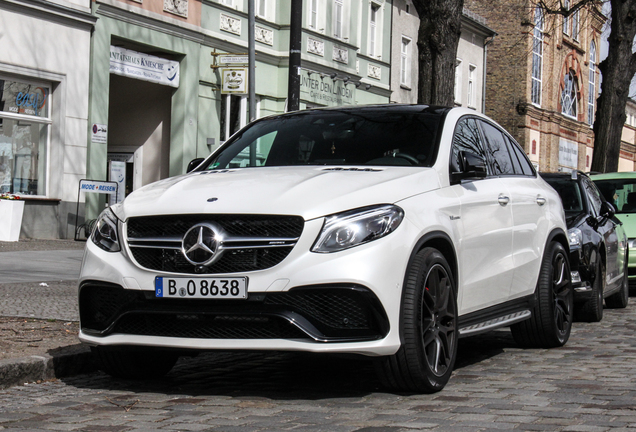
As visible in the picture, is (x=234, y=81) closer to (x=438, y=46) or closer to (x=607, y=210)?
(x=438, y=46)

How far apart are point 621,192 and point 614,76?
12.1m

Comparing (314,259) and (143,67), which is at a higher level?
(143,67)

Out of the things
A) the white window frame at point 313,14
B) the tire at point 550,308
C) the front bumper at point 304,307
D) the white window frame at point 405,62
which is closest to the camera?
the front bumper at point 304,307

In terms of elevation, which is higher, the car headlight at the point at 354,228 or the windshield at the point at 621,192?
the windshield at the point at 621,192

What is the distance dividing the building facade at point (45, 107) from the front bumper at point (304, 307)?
14537mm

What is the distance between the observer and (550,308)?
25.2 ft

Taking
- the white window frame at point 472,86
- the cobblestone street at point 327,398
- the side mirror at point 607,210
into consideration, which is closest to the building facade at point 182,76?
the side mirror at point 607,210

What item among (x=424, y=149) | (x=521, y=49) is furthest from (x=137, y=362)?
(x=521, y=49)

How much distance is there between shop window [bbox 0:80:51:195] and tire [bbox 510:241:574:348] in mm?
13776

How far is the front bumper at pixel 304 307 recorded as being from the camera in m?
5.11

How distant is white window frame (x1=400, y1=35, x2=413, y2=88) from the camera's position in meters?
35.4

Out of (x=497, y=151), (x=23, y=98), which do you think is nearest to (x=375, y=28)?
(x=23, y=98)

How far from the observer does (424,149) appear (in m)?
6.47

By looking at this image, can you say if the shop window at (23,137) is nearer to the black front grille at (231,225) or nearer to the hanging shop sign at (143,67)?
the hanging shop sign at (143,67)
